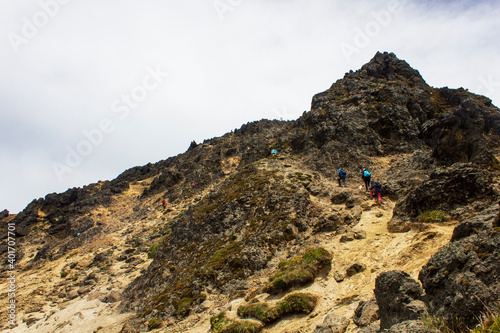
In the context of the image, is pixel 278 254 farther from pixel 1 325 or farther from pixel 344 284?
pixel 1 325

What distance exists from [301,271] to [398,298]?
653 centimetres

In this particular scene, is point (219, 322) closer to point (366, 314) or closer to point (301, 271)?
point (301, 271)

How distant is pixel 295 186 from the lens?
2462cm

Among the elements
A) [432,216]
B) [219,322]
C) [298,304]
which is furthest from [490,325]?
[219,322]

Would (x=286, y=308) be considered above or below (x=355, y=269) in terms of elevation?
below

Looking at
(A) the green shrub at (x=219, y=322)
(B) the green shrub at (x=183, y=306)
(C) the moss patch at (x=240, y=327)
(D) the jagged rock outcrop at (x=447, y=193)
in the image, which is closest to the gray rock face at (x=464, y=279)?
(D) the jagged rock outcrop at (x=447, y=193)

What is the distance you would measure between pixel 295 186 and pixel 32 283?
3478 centimetres

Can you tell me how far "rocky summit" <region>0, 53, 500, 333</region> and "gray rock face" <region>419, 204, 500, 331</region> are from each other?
1.2 inches

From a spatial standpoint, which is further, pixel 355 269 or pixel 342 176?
pixel 342 176

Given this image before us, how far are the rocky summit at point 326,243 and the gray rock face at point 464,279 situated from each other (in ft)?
0.10

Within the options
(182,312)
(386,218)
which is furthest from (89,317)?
(386,218)

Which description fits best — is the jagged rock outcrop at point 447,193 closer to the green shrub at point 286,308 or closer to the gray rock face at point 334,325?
the green shrub at point 286,308

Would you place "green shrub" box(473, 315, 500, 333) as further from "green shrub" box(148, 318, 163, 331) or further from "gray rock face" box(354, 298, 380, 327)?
"green shrub" box(148, 318, 163, 331)

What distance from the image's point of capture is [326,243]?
52.0 feet
